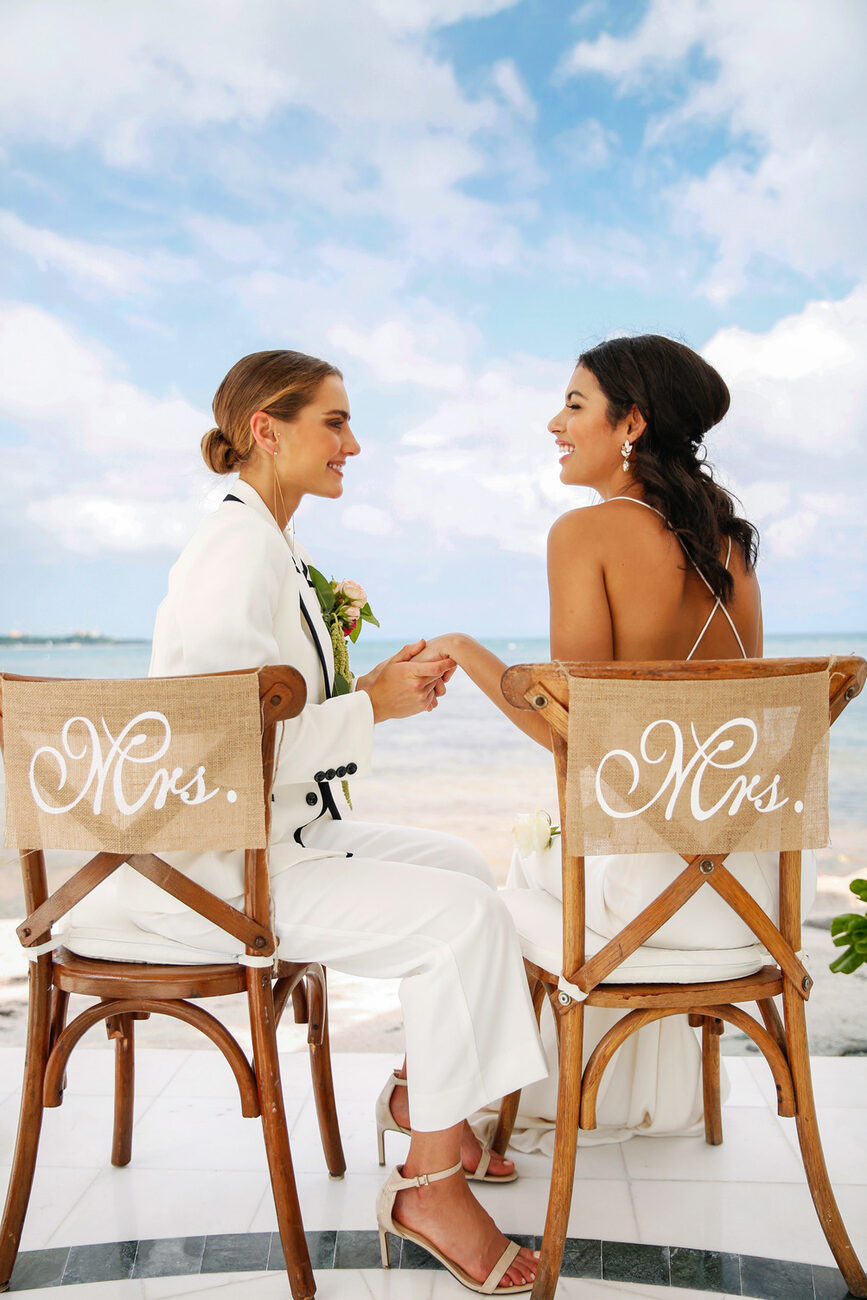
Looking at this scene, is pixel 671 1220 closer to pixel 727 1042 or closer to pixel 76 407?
pixel 727 1042

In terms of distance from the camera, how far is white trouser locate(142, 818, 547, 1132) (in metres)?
1.68

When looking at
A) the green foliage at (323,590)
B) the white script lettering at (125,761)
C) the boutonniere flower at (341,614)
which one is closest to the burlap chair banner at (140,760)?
the white script lettering at (125,761)

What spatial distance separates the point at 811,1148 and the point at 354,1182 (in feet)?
3.03

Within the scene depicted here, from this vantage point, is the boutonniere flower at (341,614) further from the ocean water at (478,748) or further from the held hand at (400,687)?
the ocean water at (478,748)

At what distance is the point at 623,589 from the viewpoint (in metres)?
2.00

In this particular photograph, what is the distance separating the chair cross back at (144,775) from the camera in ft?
5.16

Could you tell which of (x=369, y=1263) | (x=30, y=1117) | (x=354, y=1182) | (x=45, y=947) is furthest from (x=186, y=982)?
(x=354, y=1182)

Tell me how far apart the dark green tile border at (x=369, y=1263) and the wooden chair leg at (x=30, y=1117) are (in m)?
0.09

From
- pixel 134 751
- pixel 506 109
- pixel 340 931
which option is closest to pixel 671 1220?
pixel 340 931

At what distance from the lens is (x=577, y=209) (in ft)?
66.9

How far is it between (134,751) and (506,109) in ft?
59.3

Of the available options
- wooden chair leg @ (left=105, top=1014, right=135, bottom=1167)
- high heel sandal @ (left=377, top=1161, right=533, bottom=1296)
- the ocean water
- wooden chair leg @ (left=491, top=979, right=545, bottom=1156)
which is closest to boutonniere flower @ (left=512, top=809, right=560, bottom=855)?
wooden chair leg @ (left=491, top=979, right=545, bottom=1156)

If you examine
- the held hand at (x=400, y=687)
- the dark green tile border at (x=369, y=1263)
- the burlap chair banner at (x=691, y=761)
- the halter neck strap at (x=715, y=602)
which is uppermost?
the halter neck strap at (x=715, y=602)

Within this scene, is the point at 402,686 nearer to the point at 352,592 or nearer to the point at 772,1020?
the point at 352,592
